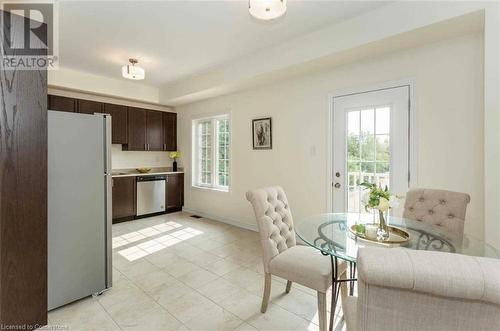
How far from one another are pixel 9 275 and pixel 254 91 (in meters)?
3.49

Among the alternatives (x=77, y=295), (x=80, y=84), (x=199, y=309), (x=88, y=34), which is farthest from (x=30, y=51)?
(x=80, y=84)

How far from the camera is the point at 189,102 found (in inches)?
203

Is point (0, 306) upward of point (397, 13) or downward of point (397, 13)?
downward

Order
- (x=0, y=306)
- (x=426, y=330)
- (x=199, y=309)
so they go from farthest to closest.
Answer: (x=199, y=309) < (x=0, y=306) < (x=426, y=330)

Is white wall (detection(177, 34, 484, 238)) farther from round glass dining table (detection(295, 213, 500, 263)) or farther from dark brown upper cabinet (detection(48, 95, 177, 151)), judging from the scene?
round glass dining table (detection(295, 213, 500, 263))

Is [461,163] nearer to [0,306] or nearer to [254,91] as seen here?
[254,91]

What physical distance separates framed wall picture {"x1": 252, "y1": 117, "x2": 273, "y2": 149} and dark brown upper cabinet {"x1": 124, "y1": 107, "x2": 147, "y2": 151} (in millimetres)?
2431

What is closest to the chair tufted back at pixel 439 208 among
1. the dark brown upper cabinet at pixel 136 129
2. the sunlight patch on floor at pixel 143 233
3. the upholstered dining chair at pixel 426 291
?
the upholstered dining chair at pixel 426 291

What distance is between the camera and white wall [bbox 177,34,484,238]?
2252 millimetres

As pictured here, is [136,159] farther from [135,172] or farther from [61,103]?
[61,103]

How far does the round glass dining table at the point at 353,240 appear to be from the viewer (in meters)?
1.41

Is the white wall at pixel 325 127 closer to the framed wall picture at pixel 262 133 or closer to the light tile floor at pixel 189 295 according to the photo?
the framed wall picture at pixel 262 133

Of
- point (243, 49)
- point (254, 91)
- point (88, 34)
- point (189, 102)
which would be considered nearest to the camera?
point (88, 34)

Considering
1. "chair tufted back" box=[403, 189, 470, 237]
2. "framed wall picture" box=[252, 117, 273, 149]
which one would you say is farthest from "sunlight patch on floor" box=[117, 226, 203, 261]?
"chair tufted back" box=[403, 189, 470, 237]
